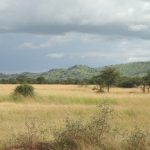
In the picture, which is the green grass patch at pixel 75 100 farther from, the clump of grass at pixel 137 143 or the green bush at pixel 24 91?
the clump of grass at pixel 137 143

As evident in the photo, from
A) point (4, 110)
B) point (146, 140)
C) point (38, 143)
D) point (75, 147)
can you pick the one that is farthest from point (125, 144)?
point (4, 110)

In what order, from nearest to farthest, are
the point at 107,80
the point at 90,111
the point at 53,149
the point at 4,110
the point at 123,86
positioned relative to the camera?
the point at 53,149 < the point at 4,110 < the point at 90,111 < the point at 107,80 < the point at 123,86

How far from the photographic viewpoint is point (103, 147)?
504 inches

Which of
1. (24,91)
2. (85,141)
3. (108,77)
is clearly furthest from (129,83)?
(85,141)

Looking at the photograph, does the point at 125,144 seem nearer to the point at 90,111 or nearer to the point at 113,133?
the point at 113,133

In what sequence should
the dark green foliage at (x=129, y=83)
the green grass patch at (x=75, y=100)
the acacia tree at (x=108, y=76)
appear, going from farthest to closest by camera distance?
the dark green foliage at (x=129, y=83) < the acacia tree at (x=108, y=76) < the green grass patch at (x=75, y=100)

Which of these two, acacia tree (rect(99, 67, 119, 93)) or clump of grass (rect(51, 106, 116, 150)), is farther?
acacia tree (rect(99, 67, 119, 93))

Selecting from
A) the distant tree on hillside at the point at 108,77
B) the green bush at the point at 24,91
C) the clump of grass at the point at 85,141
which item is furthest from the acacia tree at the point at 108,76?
the clump of grass at the point at 85,141

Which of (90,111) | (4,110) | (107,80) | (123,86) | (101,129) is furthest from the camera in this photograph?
(123,86)

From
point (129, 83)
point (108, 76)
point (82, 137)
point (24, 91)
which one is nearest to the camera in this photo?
point (82, 137)

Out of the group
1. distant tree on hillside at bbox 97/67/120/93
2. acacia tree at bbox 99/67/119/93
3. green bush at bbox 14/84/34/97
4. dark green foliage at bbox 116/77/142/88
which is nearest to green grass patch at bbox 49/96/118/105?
green bush at bbox 14/84/34/97

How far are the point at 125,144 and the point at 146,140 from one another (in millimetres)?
583

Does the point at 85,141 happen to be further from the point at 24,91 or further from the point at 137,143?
the point at 24,91

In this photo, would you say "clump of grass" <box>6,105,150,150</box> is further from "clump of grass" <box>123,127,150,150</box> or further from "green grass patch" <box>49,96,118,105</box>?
"green grass patch" <box>49,96,118,105</box>
